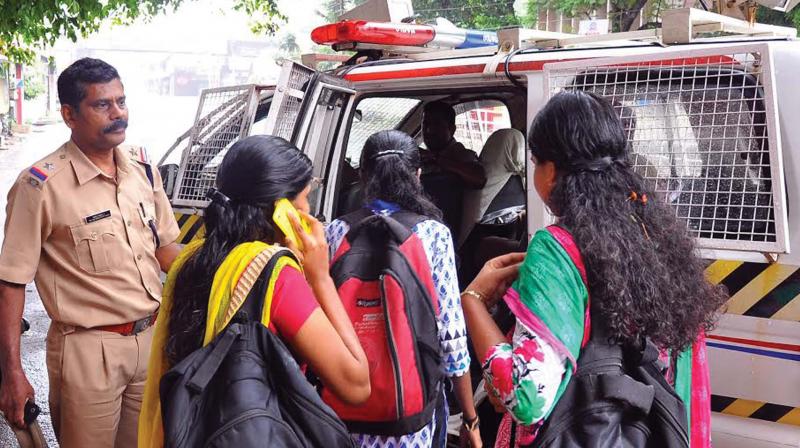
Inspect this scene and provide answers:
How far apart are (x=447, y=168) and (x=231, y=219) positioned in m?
2.81

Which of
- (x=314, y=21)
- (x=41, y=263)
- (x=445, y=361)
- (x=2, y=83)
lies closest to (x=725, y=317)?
(x=445, y=361)

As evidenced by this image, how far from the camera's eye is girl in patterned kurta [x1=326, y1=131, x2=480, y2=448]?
251cm

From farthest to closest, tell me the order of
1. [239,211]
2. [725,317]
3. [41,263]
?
[41,263] → [725,317] → [239,211]

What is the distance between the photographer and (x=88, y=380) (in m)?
2.64

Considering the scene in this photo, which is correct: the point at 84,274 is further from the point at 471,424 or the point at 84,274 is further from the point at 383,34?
the point at 383,34

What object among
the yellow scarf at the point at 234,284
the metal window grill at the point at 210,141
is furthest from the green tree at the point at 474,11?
the yellow scarf at the point at 234,284

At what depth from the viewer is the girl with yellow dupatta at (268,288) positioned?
1.82 metres

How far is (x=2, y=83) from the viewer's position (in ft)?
83.8

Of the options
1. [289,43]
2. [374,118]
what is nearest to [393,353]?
[374,118]

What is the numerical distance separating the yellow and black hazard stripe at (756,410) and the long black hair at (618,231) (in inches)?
28.7

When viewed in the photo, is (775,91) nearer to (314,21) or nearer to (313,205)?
(313,205)

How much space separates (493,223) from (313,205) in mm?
1223

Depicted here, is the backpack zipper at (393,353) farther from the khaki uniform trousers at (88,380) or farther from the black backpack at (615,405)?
the khaki uniform trousers at (88,380)

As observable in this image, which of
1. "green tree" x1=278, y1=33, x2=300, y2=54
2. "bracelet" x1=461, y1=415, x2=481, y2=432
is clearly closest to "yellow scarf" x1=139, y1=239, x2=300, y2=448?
"bracelet" x1=461, y1=415, x2=481, y2=432
